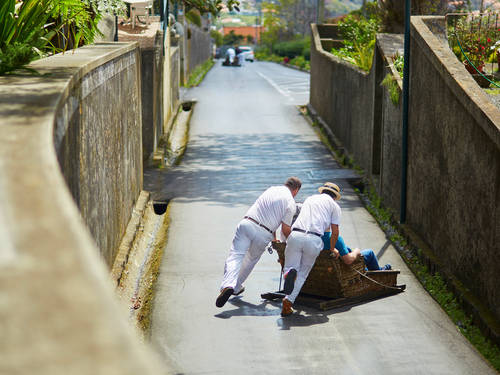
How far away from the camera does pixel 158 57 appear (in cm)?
1608

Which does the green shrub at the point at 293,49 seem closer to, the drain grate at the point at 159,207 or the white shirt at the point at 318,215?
the drain grate at the point at 159,207

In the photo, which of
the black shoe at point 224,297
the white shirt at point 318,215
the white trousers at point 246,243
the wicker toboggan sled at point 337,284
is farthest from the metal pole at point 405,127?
the black shoe at point 224,297

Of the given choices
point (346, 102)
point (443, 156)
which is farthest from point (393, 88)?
point (346, 102)

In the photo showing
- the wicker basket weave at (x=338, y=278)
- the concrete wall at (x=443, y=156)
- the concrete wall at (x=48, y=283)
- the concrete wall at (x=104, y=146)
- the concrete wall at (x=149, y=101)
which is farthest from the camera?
the concrete wall at (x=149, y=101)

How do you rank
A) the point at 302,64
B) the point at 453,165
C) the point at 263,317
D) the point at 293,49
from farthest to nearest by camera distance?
the point at 293,49 < the point at 302,64 < the point at 453,165 < the point at 263,317

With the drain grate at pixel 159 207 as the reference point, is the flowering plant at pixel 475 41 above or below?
above

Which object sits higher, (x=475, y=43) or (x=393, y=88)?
(x=475, y=43)

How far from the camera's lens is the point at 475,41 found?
11742 mm

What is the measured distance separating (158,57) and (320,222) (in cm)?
1044

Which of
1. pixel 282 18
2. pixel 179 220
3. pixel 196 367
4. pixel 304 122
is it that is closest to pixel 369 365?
pixel 196 367

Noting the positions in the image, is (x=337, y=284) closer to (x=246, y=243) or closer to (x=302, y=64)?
(x=246, y=243)

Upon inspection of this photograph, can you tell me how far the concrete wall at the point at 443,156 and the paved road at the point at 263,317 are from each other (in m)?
0.60

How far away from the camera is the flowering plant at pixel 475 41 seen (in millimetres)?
11461

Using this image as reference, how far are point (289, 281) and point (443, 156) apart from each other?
301 centimetres
